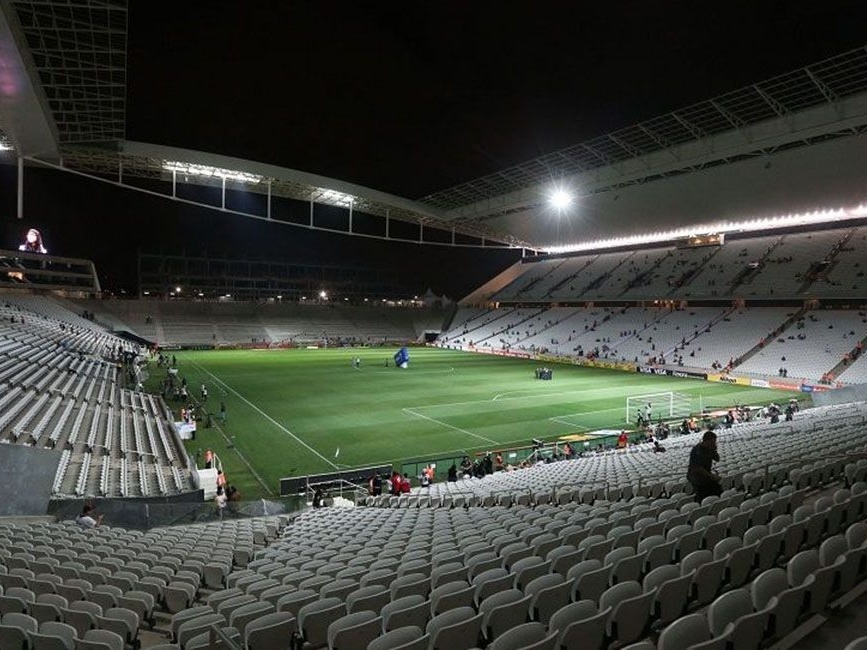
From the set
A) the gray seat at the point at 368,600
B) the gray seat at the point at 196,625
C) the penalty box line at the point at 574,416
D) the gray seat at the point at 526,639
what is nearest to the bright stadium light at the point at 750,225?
the penalty box line at the point at 574,416

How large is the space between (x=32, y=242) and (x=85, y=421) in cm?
4742

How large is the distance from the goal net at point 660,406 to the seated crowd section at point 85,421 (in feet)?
72.8

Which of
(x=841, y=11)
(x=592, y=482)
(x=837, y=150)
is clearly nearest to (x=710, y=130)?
(x=837, y=150)

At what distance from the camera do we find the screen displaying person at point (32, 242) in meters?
56.2

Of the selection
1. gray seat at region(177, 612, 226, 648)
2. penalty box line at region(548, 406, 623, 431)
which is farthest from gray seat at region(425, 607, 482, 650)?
penalty box line at region(548, 406, 623, 431)

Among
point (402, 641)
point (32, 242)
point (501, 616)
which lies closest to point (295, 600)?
point (402, 641)

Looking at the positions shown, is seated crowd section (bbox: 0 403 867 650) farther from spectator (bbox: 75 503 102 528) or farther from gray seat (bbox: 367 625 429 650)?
spectator (bbox: 75 503 102 528)

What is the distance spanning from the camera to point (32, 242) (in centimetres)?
5669

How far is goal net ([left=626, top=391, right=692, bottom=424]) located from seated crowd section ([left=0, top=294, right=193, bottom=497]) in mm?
22194

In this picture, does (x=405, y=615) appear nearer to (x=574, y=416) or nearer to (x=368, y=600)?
(x=368, y=600)

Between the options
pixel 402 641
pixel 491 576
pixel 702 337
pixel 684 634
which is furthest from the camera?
pixel 702 337

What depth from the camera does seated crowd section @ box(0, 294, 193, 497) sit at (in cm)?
1602

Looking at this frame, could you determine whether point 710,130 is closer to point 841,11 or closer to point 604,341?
point 841,11

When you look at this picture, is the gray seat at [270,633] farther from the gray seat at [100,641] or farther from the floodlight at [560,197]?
the floodlight at [560,197]
